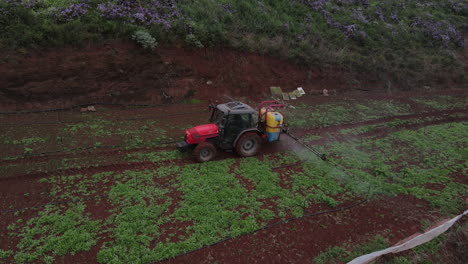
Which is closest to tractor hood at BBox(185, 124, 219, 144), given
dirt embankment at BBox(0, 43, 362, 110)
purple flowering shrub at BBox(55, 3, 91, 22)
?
dirt embankment at BBox(0, 43, 362, 110)

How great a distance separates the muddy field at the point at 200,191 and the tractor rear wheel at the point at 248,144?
348 millimetres

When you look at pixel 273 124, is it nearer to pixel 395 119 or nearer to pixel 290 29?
pixel 395 119

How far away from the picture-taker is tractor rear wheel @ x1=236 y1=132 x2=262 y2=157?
10.6 metres

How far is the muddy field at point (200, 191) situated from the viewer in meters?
6.88

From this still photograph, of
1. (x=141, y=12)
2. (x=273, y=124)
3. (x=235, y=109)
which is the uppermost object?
(x=141, y=12)

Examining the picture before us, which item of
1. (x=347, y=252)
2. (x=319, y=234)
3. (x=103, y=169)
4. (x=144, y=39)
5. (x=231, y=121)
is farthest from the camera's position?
(x=144, y=39)

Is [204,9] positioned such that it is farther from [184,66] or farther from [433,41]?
[433,41]

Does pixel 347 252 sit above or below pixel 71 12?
below

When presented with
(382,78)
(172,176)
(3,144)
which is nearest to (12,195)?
(3,144)

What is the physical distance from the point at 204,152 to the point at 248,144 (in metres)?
1.76

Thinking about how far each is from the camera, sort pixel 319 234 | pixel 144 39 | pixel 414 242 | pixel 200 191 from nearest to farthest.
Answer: pixel 414 242, pixel 319 234, pixel 200 191, pixel 144 39

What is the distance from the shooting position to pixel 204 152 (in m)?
10.3

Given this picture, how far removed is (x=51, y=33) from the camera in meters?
13.8

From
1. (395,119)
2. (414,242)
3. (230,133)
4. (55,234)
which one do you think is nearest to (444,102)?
(395,119)
